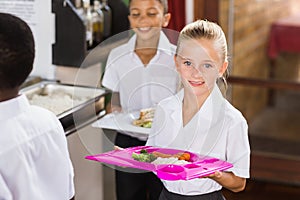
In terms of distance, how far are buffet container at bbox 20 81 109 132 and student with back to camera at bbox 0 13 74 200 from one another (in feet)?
1.77

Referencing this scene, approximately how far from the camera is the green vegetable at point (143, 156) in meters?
1.73

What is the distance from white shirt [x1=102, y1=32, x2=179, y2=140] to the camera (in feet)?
6.07

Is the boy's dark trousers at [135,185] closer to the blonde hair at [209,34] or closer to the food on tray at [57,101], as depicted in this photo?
the food on tray at [57,101]

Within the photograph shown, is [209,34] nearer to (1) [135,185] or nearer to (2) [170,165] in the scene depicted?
(2) [170,165]

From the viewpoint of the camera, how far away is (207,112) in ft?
5.58

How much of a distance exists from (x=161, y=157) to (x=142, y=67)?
1.07 ft

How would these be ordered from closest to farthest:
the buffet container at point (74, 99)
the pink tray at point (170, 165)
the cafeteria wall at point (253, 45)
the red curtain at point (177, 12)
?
the pink tray at point (170, 165)
the buffet container at point (74, 99)
the red curtain at point (177, 12)
the cafeteria wall at point (253, 45)

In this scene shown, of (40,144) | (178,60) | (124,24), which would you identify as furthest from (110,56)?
(124,24)

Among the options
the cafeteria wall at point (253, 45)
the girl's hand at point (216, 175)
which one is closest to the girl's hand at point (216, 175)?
the girl's hand at point (216, 175)

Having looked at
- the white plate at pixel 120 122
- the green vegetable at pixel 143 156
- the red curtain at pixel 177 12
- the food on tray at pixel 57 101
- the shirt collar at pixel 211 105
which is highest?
the red curtain at pixel 177 12

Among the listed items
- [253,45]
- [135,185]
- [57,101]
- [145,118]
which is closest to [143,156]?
[145,118]

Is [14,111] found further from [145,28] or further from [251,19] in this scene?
[251,19]

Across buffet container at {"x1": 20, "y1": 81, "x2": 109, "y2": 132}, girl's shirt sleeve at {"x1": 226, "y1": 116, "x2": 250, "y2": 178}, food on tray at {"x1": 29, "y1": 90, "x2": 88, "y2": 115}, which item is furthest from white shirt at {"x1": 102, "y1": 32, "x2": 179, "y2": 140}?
food on tray at {"x1": 29, "y1": 90, "x2": 88, "y2": 115}

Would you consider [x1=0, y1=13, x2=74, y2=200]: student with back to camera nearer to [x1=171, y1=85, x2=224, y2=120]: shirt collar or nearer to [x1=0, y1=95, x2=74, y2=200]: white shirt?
[x1=0, y1=95, x2=74, y2=200]: white shirt
